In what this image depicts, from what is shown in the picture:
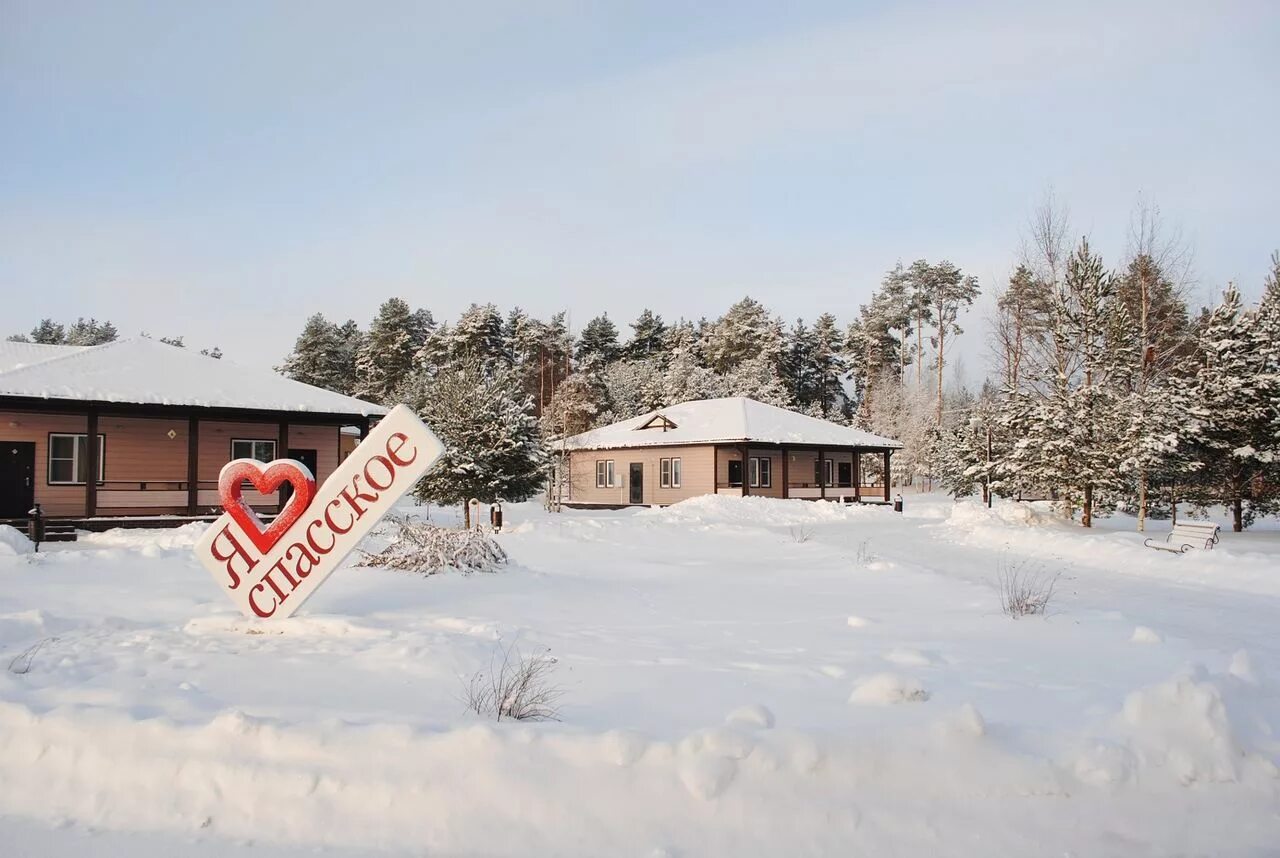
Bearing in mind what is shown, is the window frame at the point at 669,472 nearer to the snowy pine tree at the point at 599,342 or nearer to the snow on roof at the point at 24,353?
the snow on roof at the point at 24,353

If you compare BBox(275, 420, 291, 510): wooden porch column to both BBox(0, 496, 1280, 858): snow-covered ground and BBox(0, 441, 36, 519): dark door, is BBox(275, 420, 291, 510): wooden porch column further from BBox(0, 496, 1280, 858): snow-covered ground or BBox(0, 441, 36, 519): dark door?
BBox(0, 496, 1280, 858): snow-covered ground

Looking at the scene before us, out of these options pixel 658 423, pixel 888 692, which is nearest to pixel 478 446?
pixel 658 423

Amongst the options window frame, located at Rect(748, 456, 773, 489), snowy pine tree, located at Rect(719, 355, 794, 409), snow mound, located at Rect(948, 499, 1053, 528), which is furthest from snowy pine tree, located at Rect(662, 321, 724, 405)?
snow mound, located at Rect(948, 499, 1053, 528)

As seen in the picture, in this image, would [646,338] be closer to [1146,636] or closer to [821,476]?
[821,476]

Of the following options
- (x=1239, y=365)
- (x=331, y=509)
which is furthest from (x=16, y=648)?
(x=1239, y=365)

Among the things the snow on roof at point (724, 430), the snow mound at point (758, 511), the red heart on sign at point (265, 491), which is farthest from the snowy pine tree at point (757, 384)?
the red heart on sign at point (265, 491)

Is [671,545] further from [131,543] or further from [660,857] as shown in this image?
[660,857]

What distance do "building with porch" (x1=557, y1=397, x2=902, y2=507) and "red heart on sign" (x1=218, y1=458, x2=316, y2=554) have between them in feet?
92.0

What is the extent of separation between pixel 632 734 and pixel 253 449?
23.2 m

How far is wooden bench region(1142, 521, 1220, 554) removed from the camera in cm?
1670

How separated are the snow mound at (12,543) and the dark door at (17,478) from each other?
783 centimetres

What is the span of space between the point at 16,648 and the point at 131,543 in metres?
11.5

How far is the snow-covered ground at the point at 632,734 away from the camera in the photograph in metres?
4.32

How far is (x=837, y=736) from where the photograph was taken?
4.82 metres
